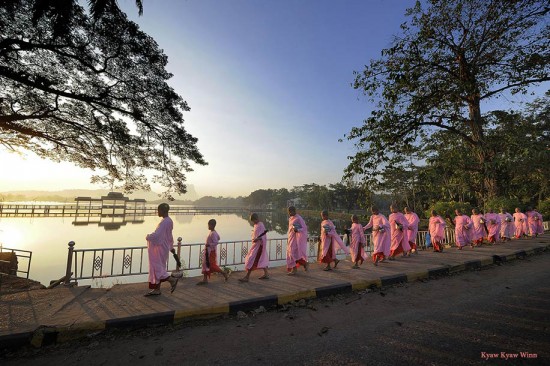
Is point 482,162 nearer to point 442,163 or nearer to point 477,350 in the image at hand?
point 442,163

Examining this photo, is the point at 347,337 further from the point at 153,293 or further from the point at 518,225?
the point at 518,225

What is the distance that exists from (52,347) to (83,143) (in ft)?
29.9

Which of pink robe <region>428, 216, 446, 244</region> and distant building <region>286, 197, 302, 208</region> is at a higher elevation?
distant building <region>286, 197, 302, 208</region>

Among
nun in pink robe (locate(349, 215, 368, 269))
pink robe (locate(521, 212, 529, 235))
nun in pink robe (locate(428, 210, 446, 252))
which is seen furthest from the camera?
pink robe (locate(521, 212, 529, 235))

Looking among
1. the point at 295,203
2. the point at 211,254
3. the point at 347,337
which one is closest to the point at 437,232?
the point at 347,337

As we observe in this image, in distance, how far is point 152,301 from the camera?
4.30m

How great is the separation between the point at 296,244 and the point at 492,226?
37.0 ft

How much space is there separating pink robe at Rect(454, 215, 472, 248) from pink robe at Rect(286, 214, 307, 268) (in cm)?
820

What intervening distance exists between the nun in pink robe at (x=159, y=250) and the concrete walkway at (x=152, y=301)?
339 mm

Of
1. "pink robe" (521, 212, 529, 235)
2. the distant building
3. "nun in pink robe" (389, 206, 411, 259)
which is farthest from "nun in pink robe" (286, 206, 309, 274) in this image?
the distant building

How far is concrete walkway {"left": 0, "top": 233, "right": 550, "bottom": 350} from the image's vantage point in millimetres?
3324

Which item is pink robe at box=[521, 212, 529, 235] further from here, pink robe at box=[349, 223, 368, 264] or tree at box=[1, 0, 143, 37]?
tree at box=[1, 0, 143, 37]

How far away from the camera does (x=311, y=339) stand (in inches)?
125

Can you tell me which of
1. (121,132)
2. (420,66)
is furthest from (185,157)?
(420,66)
